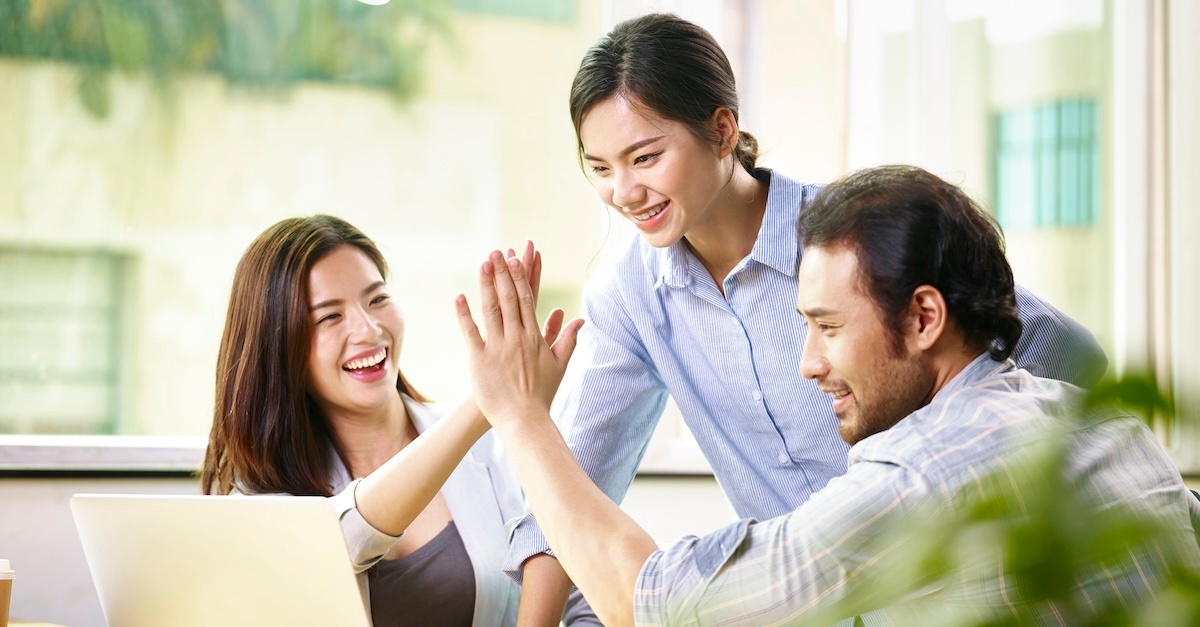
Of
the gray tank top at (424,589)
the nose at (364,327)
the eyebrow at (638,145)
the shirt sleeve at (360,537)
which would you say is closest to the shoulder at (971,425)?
the eyebrow at (638,145)

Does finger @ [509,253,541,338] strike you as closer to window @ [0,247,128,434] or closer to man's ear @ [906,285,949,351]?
man's ear @ [906,285,949,351]

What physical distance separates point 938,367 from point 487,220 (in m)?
1.78

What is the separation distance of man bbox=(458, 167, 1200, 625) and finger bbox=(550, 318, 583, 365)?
50 millimetres

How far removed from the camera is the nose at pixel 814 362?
132cm

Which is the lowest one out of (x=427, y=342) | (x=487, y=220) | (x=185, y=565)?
(x=185, y=565)

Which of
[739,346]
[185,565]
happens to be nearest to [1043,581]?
[185,565]

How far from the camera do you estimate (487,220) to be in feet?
9.51

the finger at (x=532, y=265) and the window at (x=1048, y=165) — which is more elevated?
the window at (x=1048, y=165)

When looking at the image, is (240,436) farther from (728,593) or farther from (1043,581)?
(1043,581)

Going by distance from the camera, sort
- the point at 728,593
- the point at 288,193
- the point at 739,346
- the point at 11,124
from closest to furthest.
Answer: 1. the point at 728,593
2. the point at 739,346
3. the point at 11,124
4. the point at 288,193

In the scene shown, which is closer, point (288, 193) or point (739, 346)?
point (739, 346)

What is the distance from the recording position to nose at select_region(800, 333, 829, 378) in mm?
1321

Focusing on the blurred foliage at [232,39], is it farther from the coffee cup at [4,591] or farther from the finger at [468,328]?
the finger at [468,328]

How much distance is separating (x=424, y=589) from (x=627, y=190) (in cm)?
74
